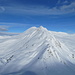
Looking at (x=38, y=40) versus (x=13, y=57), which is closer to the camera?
(x=13, y=57)

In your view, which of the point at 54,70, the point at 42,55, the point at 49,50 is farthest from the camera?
the point at 49,50

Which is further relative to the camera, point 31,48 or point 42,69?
point 31,48

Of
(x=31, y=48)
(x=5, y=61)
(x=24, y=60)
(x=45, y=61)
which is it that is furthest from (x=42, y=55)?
(x=5, y=61)

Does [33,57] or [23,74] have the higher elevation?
[33,57]

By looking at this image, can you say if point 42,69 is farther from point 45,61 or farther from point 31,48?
point 31,48

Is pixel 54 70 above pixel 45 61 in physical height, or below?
below

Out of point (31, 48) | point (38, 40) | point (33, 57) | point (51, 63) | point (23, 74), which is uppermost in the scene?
point (38, 40)

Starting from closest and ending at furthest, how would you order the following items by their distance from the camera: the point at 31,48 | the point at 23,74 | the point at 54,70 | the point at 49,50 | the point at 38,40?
1. the point at 23,74
2. the point at 54,70
3. the point at 49,50
4. the point at 31,48
5. the point at 38,40

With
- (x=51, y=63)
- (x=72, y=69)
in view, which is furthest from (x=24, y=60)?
(x=72, y=69)

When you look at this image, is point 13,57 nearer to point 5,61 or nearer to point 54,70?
point 5,61
